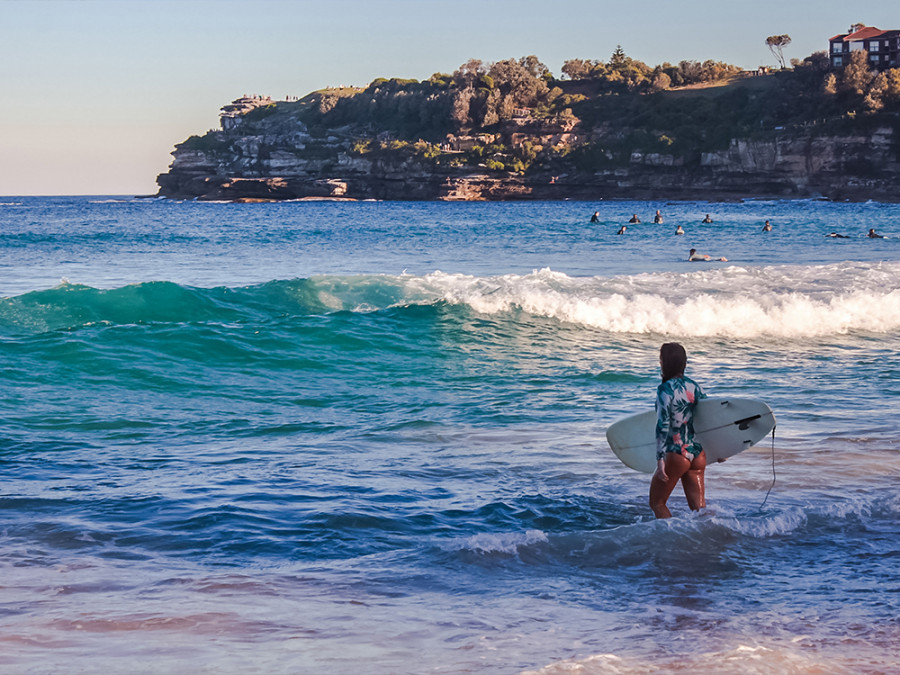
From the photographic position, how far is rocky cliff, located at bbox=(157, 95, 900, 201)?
109875 millimetres

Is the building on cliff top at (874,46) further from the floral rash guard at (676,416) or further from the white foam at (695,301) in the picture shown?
the floral rash guard at (676,416)

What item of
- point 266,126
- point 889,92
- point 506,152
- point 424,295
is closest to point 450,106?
point 506,152

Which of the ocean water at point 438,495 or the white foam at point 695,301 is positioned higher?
the white foam at point 695,301

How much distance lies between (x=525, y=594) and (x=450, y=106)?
149 meters

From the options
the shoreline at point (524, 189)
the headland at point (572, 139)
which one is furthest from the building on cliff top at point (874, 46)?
the shoreline at point (524, 189)

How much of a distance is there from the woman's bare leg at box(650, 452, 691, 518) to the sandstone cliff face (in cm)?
10430

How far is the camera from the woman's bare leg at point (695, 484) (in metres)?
6.09

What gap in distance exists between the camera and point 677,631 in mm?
4512

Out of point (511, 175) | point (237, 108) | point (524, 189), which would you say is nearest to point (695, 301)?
point (524, 189)

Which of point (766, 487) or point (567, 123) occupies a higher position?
point (567, 123)

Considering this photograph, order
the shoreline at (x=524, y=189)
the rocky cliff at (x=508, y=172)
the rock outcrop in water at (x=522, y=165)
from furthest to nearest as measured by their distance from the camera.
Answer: the shoreline at (x=524, y=189) → the rock outcrop in water at (x=522, y=165) → the rocky cliff at (x=508, y=172)

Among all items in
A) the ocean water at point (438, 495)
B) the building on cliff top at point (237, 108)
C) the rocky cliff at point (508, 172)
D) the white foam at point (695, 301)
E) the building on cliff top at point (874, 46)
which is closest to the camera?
the ocean water at point (438, 495)

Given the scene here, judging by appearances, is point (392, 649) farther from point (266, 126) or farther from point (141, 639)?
point (266, 126)

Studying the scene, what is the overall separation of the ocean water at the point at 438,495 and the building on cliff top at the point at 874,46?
122 meters
